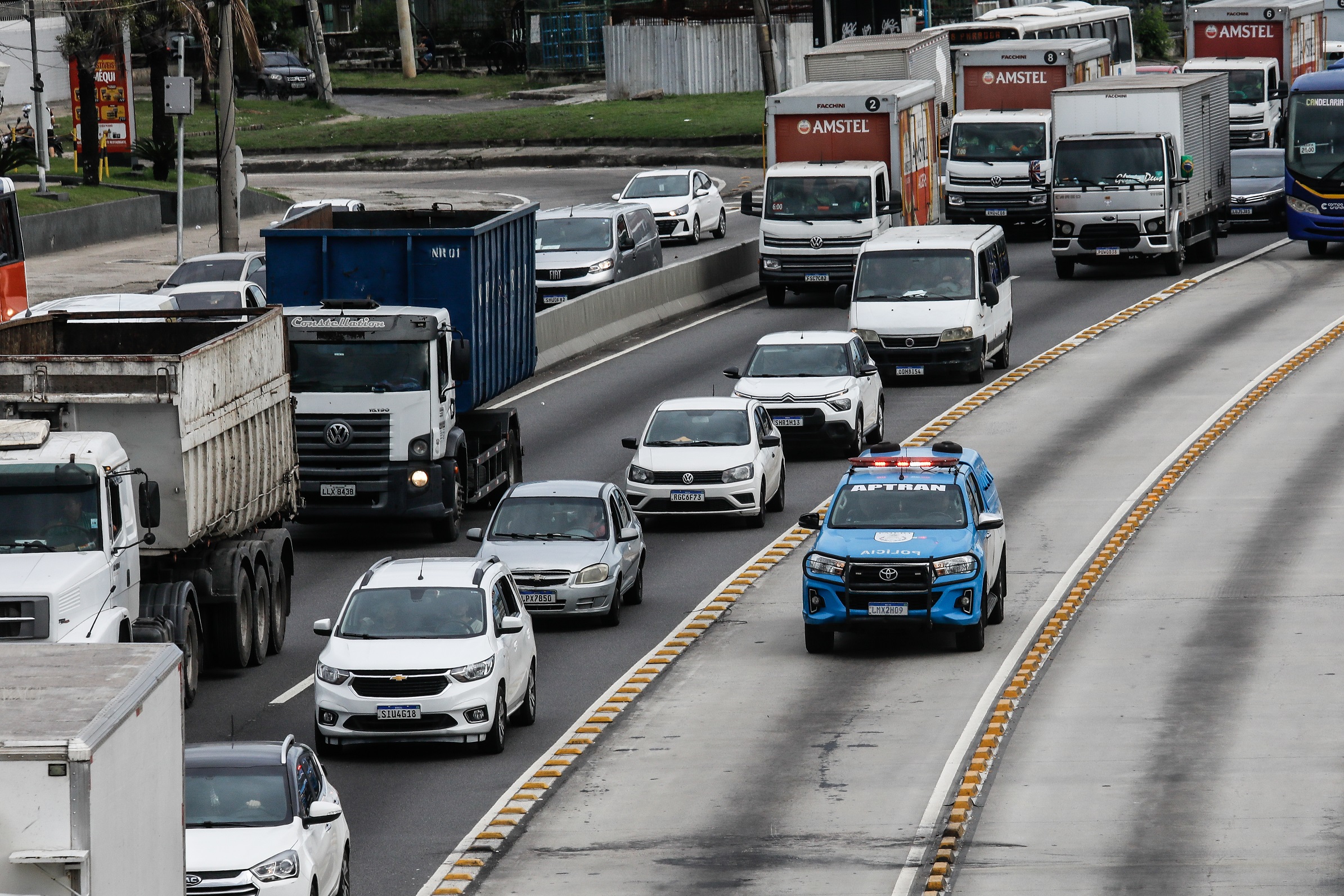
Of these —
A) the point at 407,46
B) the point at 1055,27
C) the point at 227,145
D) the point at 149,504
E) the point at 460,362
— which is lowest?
the point at 149,504

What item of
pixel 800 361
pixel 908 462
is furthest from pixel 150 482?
pixel 800 361

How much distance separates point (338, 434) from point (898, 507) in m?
7.56

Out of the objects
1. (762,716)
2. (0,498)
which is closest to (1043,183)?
(762,716)

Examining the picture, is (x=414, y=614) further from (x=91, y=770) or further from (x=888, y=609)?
(x=91, y=770)

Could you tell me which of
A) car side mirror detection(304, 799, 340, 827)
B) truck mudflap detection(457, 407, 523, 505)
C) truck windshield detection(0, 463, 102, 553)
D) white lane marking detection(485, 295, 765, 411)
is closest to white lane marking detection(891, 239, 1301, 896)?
car side mirror detection(304, 799, 340, 827)

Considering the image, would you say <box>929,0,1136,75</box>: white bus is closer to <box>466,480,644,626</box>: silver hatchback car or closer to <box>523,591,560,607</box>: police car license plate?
<box>466,480,644,626</box>: silver hatchback car

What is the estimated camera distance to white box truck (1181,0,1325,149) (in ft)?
222

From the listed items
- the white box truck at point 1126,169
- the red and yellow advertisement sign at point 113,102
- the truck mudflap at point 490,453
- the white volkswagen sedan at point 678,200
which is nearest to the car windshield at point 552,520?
the truck mudflap at point 490,453

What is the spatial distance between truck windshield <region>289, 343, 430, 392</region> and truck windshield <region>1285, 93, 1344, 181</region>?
27.0 m

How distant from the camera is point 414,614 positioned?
20.4m

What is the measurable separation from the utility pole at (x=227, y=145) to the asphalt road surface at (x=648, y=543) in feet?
25.3

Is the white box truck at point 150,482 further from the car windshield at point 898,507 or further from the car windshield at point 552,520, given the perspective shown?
the car windshield at point 898,507

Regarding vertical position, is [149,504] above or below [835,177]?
below

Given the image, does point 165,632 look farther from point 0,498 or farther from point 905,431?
point 905,431
